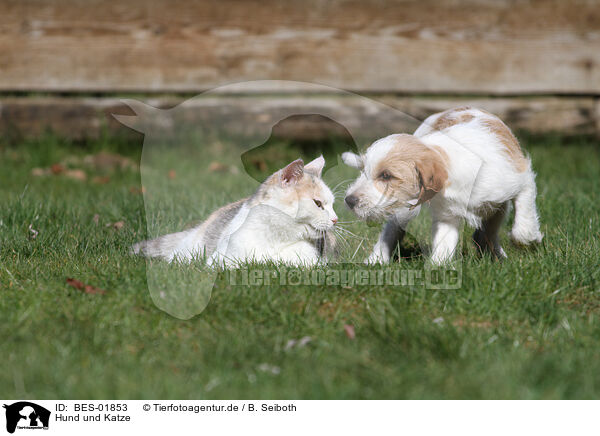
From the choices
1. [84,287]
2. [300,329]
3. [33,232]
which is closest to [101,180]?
[33,232]

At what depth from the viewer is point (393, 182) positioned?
10.3ft

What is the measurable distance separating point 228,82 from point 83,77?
1501 millimetres

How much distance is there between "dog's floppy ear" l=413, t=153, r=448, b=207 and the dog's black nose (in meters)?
0.33

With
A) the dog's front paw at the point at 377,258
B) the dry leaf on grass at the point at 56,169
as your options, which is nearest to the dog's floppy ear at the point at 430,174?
the dog's front paw at the point at 377,258

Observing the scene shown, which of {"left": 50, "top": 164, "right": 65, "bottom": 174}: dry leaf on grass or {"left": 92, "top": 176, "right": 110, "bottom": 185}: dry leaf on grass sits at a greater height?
{"left": 50, "top": 164, "right": 65, "bottom": 174}: dry leaf on grass

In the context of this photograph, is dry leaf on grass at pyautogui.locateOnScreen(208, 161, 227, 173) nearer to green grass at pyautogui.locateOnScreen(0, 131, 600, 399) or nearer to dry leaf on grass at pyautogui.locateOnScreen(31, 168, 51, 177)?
green grass at pyautogui.locateOnScreen(0, 131, 600, 399)

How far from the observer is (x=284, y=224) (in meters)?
3.19

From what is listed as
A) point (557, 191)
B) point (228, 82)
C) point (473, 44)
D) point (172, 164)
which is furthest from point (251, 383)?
point (473, 44)

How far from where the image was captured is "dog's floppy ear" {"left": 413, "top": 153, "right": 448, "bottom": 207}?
309 centimetres

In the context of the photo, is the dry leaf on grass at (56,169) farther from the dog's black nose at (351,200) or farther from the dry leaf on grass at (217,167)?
the dog's black nose at (351,200)

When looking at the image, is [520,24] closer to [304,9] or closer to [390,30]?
[390,30]

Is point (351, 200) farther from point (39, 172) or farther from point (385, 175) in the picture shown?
point (39, 172)
